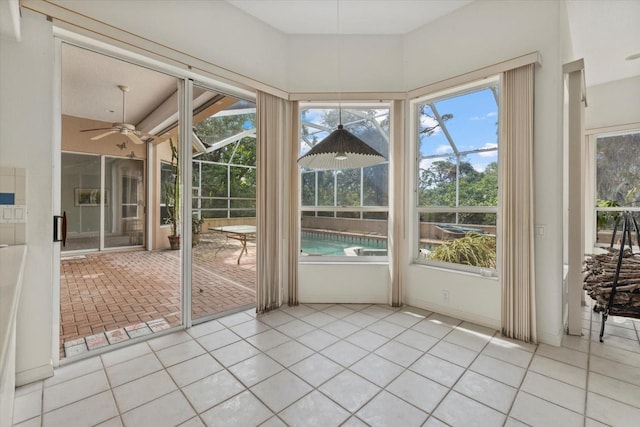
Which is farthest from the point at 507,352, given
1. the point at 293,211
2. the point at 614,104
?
the point at 614,104

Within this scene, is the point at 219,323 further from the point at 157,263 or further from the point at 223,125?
the point at 157,263

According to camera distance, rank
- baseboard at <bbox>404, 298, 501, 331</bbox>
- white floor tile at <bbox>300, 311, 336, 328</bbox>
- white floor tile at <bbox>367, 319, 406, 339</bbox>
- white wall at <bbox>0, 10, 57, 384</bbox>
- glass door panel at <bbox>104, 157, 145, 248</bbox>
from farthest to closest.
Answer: glass door panel at <bbox>104, 157, 145, 248</bbox>
white floor tile at <bbox>300, 311, 336, 328</bbox>
baseboard at <bbox>404, 298, 501, 331</bbox>
white floor tile at <bbox>367, 319, 406, 339</bbox>
white wall at <bbox>0, 10, 57, 384</bbox>

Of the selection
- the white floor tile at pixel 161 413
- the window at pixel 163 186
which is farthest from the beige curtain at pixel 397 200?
the window at pixel 163 186

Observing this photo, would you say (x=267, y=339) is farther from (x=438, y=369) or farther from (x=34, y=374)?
(x=34, y=374)

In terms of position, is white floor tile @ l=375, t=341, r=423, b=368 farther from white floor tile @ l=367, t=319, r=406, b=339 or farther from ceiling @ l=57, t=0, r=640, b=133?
ceiling @ l=57, t=0, r=640, b=133

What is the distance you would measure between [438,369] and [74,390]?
8.09 ft

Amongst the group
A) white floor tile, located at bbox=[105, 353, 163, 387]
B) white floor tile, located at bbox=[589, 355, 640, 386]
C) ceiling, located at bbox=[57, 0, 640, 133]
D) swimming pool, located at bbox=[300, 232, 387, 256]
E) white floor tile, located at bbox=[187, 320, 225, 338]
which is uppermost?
ceiling, located at bbox=[57, 0, 640, 133]

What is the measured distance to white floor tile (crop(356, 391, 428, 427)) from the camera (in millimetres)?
1618

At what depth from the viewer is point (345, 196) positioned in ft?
11.9

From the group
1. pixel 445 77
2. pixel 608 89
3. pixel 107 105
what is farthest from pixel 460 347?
pixel 107 105

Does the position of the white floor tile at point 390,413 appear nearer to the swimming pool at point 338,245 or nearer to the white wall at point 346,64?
the swimming pool at point 338,245

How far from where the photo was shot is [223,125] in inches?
132

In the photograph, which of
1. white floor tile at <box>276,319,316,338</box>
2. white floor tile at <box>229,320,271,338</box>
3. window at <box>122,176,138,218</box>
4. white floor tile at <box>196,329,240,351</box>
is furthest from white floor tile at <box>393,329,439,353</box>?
window at <box>122,176,138,218</box>

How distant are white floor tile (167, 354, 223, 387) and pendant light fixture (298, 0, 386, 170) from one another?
65.3 inches
